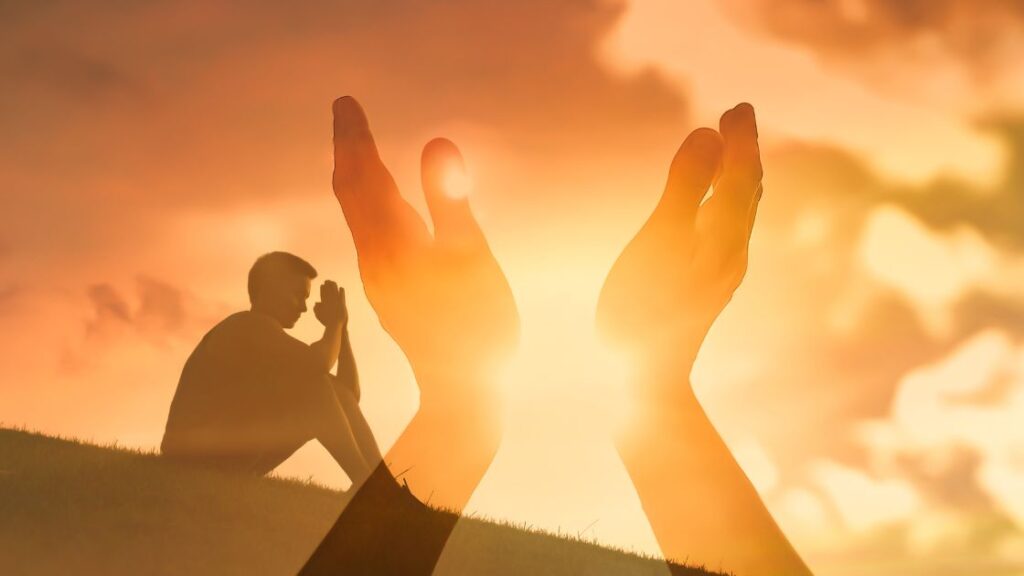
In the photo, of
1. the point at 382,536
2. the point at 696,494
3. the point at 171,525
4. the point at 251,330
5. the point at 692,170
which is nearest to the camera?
the point at 171,525

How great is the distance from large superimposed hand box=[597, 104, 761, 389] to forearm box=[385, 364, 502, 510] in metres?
1.69

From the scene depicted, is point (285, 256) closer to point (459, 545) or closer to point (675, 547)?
point (459, 545)

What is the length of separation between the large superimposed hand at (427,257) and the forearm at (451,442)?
13.5 inches

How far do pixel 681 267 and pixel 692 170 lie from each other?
1114 millimetres

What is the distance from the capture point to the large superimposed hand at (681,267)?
446 inches

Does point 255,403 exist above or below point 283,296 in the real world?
below

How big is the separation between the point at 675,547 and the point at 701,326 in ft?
8.37

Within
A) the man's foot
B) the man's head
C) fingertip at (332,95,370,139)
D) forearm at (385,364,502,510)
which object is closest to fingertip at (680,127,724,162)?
forearm at (385,364,502,510)

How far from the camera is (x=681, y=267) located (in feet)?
37.8

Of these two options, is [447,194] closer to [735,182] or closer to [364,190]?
[364,190]

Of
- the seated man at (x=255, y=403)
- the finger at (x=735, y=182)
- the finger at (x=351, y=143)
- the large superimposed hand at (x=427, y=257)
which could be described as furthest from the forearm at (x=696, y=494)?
the seated man at (x=255, y=403)

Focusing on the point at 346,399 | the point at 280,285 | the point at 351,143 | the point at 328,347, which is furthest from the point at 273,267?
the point at 351,143

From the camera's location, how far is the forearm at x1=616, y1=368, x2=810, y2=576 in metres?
11.2

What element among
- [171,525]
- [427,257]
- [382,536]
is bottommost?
[171,525]
